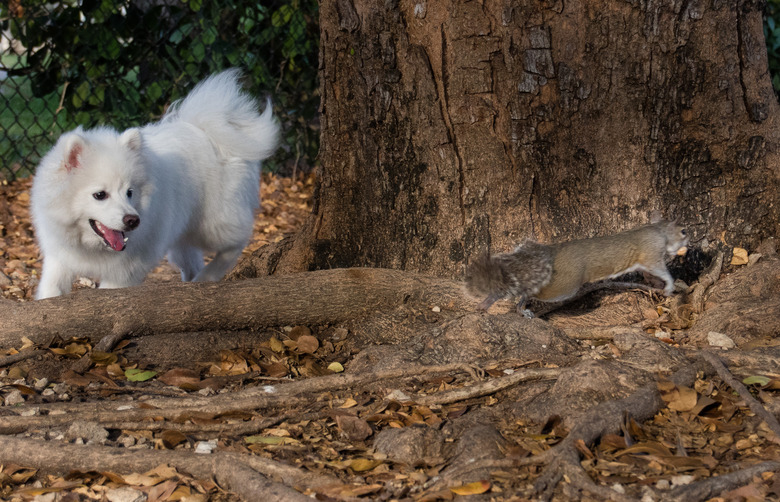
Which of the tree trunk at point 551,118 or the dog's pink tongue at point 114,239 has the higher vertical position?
the tree trunk at point 551,118

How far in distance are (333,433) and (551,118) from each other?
70.0 inches

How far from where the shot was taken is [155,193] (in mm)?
4621

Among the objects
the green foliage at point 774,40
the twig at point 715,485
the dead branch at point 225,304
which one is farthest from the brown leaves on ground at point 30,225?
the green foliage at point 774,40

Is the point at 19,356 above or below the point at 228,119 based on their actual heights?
below

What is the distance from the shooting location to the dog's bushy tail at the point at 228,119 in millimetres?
5484

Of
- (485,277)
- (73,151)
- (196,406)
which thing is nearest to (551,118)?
(485,277)

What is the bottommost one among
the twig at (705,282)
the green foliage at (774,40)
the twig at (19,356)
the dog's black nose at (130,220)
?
the twig at (19,356)

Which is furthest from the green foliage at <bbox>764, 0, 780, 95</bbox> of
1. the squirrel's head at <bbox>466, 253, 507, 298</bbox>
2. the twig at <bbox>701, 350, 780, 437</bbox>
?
the twig at <bbox>701, 350, 780, 437</bbox>

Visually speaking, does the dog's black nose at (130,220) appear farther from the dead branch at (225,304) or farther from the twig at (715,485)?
the twig at (715,485)

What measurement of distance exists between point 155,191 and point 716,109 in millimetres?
3036

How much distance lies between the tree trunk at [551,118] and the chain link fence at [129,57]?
3692 millimetres

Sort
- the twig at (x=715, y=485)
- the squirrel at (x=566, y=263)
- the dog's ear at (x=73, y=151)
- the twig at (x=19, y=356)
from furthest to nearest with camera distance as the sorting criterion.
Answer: the dog's ear at (x=73, y=151) → the squirrel at (x=566, y=263) → the twig at (x=19, y=356) → the twig at (x=715, y=485)

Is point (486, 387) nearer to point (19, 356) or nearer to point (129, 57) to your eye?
point (19, 356)

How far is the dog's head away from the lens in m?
4.15
